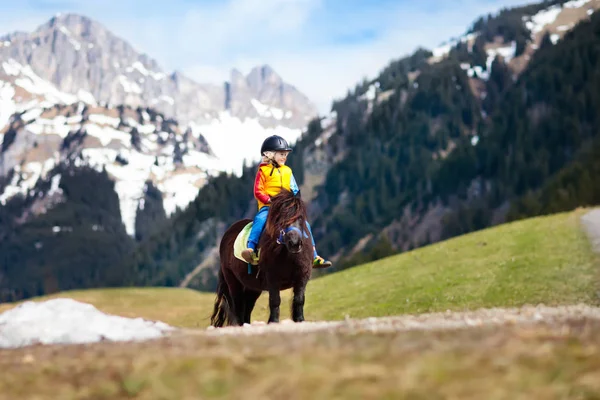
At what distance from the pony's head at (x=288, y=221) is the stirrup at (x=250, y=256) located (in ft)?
2.54

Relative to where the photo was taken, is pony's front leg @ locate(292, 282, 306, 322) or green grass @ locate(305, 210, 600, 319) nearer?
pony's front leg @ locate(292, 282, 306, 322)

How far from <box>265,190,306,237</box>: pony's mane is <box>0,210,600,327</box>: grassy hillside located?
17.2m

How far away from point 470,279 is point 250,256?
2432 centimetres

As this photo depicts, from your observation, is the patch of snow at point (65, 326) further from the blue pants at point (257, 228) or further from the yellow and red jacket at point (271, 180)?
the yellow and red jacket at point (271, 180)

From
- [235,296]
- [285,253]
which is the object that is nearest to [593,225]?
[235,296]

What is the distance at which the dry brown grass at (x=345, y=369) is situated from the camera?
596cm

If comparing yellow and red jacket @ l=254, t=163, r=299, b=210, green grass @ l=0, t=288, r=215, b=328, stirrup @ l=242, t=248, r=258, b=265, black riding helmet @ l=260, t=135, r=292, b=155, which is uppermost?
black riding helmet @ l=260, t=135, r=292, b=155

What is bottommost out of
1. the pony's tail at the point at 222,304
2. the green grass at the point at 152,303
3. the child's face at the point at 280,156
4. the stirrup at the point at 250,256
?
Answer: the green grass at the point at 152,303

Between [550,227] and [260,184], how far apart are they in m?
35.7

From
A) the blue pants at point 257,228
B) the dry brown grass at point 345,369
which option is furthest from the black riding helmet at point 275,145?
the dry brown grass at point 345,369

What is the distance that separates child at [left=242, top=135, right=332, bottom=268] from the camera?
57.3ft

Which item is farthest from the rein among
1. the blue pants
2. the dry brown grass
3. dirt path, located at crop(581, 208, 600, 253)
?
dirt path, located at crop(581, 208, 600, 253)

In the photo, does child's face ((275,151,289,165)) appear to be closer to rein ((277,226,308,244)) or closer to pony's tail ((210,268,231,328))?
rein ((277,226,308,244))

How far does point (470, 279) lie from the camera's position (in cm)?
3950
